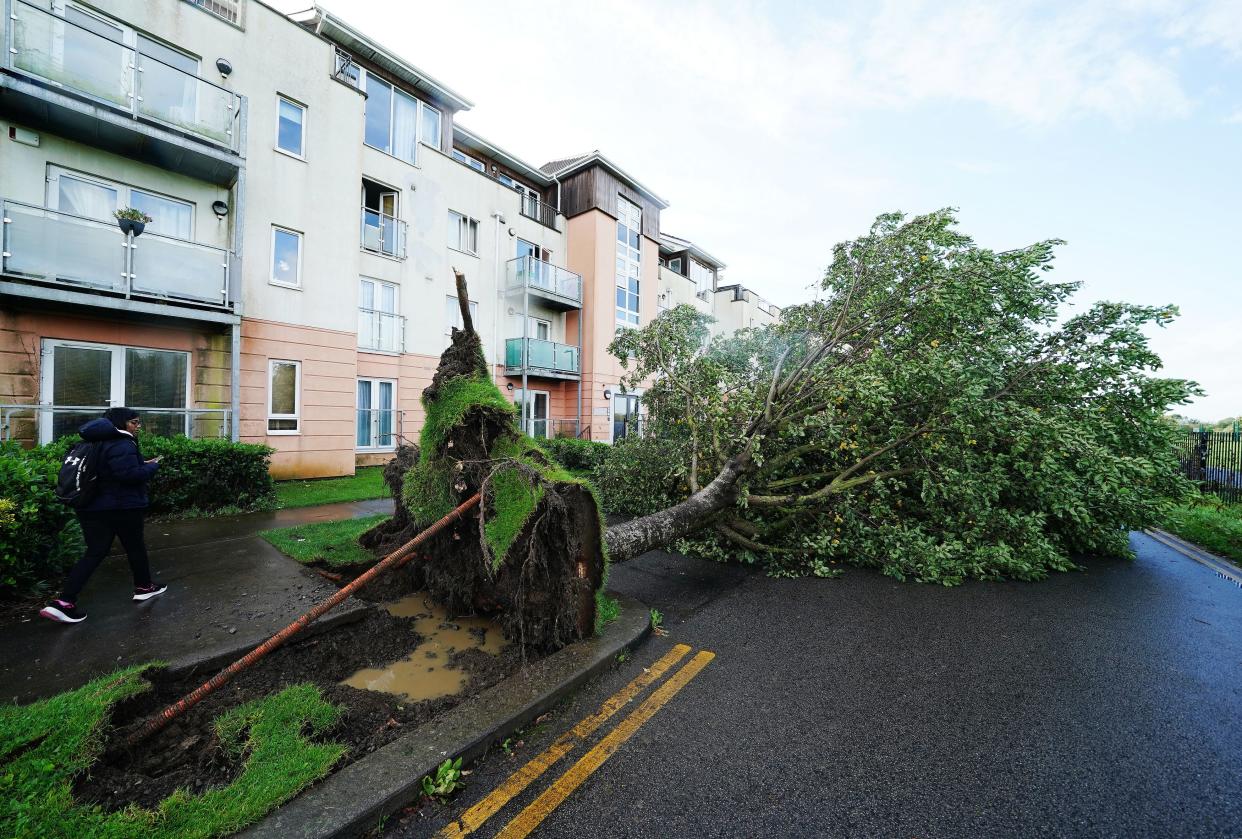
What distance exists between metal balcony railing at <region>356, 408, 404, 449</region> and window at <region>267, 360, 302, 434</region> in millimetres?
2354

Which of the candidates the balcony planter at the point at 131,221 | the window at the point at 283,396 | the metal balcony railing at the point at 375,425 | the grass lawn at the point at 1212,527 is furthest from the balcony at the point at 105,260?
the grass lawn at the point at 1212,527

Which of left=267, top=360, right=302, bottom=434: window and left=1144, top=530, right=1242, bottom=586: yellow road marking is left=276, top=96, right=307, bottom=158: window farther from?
left=1144, top=530, right=1242, bottom=586: yellow road marking

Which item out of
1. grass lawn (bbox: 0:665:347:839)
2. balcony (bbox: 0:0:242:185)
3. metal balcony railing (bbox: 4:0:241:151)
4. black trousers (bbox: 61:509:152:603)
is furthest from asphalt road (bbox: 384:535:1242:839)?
metal balcony railing (bbox: 4:0:241:151)

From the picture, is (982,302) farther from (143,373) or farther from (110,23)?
(110,23)

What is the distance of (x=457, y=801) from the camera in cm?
211

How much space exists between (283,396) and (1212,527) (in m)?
17.5

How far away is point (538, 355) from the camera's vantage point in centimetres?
1825

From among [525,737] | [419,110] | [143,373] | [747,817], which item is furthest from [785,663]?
[419,110]

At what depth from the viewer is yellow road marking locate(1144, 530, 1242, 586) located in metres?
5.86

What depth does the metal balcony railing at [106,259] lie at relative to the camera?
300 inches

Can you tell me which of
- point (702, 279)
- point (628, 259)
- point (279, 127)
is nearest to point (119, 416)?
point (279, 127)

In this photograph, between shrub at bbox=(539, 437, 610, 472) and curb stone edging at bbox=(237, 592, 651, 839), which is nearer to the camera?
curb stone edging at bbox=(237, 592, 651, 839)

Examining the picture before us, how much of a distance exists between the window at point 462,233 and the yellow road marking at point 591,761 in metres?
16.5

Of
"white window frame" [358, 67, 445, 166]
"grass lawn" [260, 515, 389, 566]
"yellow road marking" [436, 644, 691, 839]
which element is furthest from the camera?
"white window frame" [358, 67, 445, 166]
